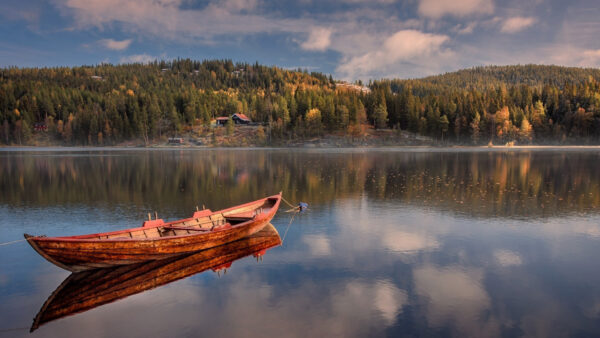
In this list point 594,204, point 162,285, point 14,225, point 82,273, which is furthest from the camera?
point 594,204

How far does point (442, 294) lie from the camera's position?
49.2 ft

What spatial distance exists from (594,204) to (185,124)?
172659mm

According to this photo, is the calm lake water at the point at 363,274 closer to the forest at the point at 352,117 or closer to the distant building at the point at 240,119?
the forest at the point at 352,117

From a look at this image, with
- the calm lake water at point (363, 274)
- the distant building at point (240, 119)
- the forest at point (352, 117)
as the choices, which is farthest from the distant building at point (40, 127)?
the calm lake water at point (363, 274)

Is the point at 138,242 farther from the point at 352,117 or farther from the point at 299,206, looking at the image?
the point at 352,117

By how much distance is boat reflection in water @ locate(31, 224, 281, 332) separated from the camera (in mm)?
14708

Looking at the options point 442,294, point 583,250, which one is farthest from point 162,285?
point 583,250

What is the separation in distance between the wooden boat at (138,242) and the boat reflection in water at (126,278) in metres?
0.36

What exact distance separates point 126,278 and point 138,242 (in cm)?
157

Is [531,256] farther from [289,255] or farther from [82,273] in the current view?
[82,273]

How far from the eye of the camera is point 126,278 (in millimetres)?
17094

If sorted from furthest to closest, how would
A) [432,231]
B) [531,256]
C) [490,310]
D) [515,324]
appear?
[432,231]
[531,256]
[490,310]
[515,324]

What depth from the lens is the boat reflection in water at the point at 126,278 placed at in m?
14.7

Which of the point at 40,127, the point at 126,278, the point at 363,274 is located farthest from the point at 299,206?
the point at 40,127
